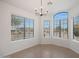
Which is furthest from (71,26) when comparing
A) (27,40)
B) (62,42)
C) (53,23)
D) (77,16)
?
(27,40)

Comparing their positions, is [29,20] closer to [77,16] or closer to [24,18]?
[24,18]

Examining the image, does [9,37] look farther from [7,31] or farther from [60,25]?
[60,25]

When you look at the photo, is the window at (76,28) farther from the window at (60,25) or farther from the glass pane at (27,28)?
the glass pane at (27,28)

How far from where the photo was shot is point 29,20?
7.87 m

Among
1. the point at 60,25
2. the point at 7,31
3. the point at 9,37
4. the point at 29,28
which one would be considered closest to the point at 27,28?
the point at 29,28

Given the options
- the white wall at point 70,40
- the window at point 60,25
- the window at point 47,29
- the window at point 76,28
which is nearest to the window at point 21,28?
the window at point 47,29

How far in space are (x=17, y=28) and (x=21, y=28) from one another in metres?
0.47

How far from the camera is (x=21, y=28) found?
6977mm

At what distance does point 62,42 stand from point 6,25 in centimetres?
477

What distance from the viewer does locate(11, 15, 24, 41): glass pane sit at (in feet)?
19.7

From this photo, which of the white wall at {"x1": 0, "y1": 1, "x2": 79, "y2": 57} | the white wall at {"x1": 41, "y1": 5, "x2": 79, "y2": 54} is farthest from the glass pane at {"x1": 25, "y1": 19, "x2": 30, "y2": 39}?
the white wall at {"x1": 41, "y1": 5, "x2": 79, "y2": 54}

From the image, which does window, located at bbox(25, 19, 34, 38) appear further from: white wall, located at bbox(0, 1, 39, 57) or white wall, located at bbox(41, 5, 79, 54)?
white wall, located at bbox(41, 5, 79, 54)

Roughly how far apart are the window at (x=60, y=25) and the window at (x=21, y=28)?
2242 millimetres

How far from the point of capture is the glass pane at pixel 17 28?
6.02 m
